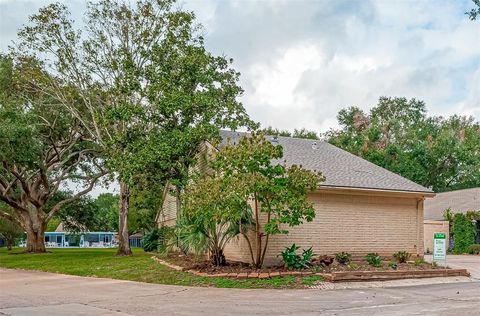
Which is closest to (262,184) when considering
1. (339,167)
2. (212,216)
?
(212,216)

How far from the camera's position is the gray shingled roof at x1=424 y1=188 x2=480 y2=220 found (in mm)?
33469

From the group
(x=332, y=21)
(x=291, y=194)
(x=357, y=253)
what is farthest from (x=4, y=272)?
(x=332, y=21)

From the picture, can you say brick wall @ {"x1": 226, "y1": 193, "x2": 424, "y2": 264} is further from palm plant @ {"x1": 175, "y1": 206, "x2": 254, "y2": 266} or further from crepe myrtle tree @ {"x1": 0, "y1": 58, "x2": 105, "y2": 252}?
crepe myrtle tree @ {"x1": 0, "y1": 58, "x2": 105, "y2": 252}

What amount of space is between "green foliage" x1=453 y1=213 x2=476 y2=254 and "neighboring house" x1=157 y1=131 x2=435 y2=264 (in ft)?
38.8

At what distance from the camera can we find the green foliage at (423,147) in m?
42.2

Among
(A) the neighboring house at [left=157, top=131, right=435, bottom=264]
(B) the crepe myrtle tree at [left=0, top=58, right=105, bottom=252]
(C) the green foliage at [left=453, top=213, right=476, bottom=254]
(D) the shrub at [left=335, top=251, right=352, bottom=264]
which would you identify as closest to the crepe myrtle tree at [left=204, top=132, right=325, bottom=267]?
(D) the shrub at [left=335, top=251, right=352, bottom=264]

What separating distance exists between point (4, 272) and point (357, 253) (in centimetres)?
1300

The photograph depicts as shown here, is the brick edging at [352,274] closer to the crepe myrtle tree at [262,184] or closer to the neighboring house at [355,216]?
the crepe myrtle tree at [262,184]

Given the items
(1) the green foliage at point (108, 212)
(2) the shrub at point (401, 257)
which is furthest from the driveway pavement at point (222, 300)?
(1) the green foliage at point (108, 212)

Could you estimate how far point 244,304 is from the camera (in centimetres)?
1110

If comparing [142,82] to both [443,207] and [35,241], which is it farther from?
[443,207]

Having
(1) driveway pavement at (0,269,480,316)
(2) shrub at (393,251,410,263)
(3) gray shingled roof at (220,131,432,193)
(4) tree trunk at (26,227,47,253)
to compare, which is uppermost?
(3) gray shingled roof at (220,131,432,193)

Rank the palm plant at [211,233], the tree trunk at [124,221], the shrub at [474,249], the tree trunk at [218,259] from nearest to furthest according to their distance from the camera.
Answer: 1. the palm plant at [211,233]
2. the tree trunk at [218,259]
3. the tree trunk at [124,221]
4. the shrub at [474,249]

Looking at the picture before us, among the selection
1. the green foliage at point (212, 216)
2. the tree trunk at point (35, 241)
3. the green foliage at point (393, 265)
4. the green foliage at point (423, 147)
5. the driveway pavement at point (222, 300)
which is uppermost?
the green foliage at point (423, 147)
